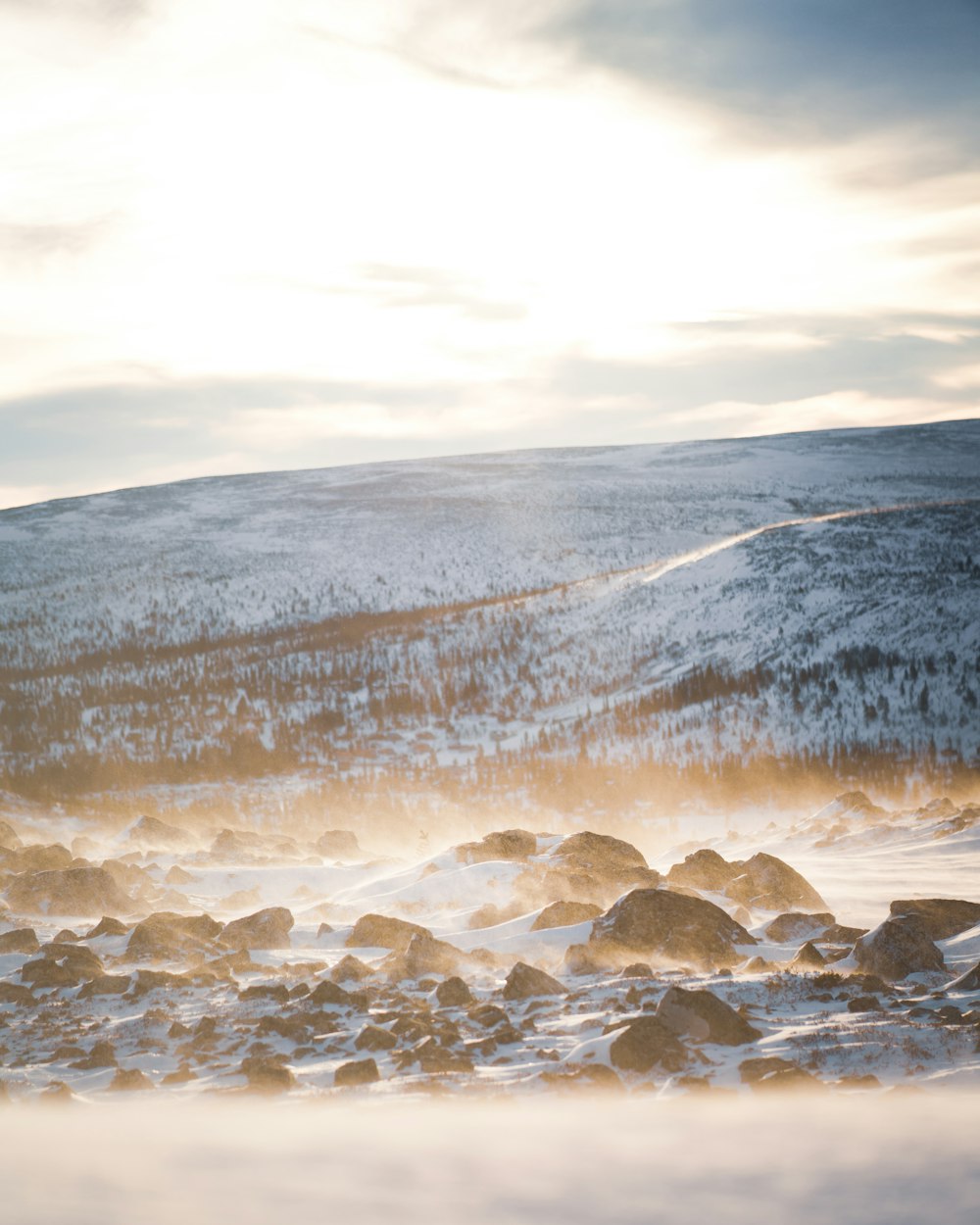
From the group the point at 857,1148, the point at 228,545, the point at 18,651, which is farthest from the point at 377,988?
the point at 228,545

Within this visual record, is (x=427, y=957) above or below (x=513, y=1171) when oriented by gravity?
below

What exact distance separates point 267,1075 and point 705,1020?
2.95 m

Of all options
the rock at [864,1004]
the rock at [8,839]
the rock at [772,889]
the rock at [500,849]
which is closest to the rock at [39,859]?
the rock at [8,839]

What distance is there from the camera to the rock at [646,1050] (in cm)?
627

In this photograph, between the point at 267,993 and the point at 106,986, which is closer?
the point at 267,993

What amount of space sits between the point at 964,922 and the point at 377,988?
554 cm

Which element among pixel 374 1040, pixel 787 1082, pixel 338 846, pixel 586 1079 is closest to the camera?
pixel 787 1082

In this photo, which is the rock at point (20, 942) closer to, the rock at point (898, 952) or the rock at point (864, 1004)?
the rock at point (864, 1004)

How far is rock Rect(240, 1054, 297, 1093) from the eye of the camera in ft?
20.9

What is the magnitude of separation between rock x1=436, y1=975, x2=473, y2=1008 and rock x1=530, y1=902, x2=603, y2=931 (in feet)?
6.64

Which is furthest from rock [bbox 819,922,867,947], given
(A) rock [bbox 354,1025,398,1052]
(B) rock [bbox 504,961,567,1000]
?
(A) rock [bbox 354,1025,398,1052]

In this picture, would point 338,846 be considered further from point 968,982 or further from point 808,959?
point 968,982

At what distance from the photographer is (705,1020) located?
6.74 metres

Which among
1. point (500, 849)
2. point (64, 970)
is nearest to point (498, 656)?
point (500, 849)
